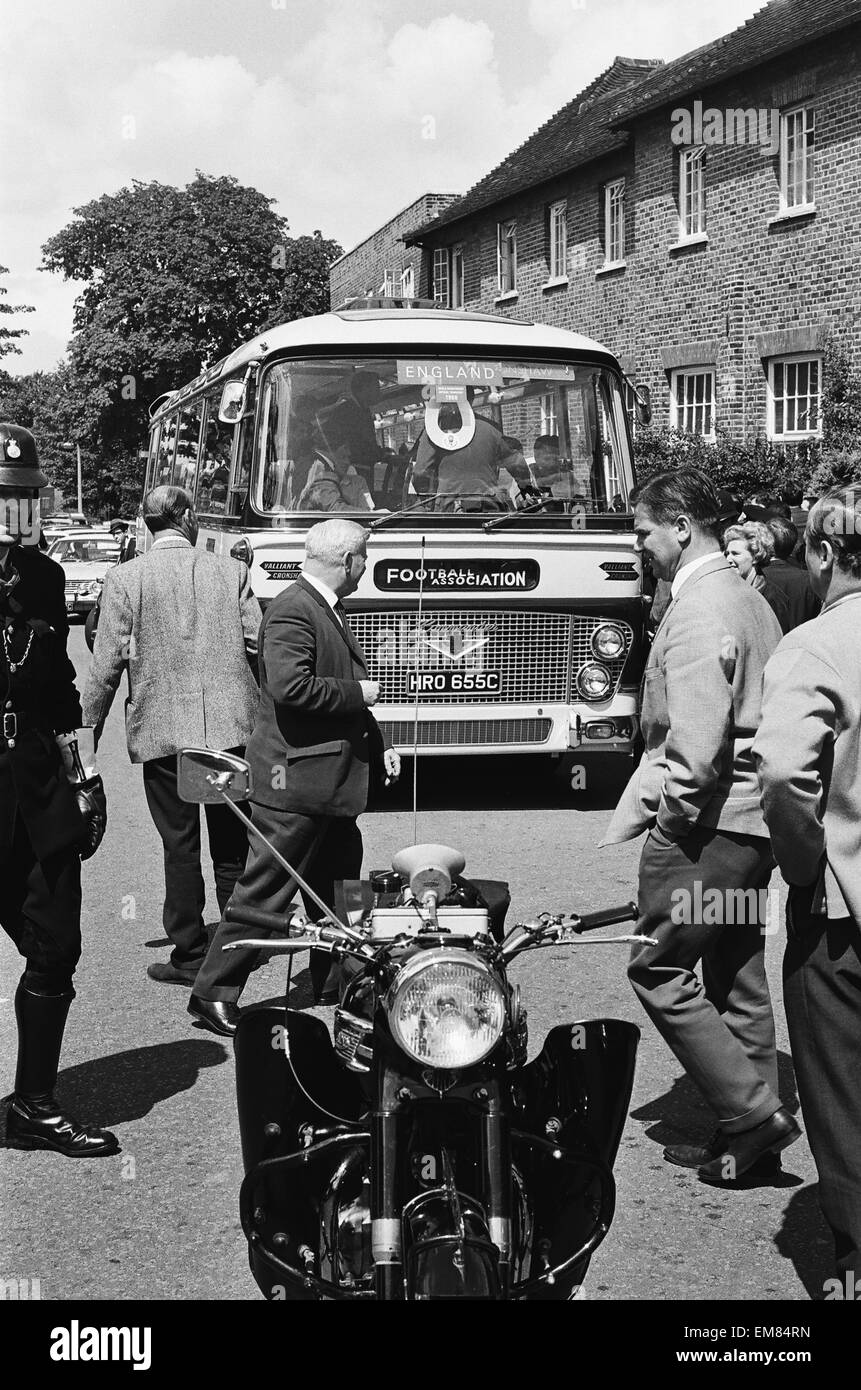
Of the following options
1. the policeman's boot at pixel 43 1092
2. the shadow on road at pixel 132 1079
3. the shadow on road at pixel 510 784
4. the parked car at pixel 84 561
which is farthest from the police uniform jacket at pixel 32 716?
the parked car at pixel 84 561

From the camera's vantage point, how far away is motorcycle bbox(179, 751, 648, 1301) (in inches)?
116

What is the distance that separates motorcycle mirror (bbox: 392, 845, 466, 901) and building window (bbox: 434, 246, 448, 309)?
32739 mm

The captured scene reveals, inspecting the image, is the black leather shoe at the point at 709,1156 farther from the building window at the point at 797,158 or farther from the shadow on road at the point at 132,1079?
the building window at the point at 797,158

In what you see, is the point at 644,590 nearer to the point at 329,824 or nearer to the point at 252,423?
the point at 252,423

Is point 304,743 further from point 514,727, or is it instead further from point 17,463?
point 514,727

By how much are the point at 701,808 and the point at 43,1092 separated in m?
2.11

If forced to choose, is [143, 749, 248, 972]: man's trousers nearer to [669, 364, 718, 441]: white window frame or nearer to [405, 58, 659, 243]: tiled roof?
[669, 364, 718, 441]: white window frame

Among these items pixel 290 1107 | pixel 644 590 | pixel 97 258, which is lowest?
pixel 290 1107

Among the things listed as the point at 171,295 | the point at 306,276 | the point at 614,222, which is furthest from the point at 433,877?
the point at 306,276

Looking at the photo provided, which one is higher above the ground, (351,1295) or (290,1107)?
(290,1107)

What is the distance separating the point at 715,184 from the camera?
934 inches

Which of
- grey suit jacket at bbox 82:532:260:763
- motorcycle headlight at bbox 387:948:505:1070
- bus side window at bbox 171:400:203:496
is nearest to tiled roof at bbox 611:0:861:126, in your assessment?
bus side window at bbox 171:400:203:496
